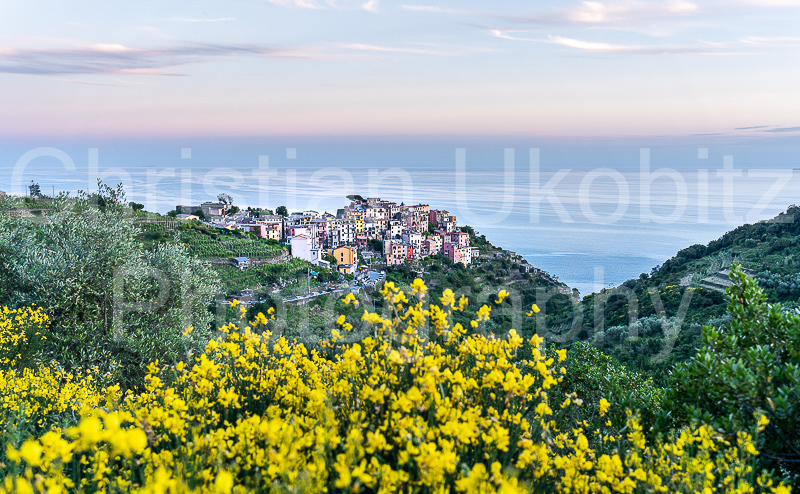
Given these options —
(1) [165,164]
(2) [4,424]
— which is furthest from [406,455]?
(1) [165,164]

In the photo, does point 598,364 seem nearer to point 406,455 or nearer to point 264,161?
point 406,455

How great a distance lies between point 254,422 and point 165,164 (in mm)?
59178

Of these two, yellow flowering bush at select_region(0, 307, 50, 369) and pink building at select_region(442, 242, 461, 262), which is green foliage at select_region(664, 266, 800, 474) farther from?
pink building at select_region(442, 242, 461, 262)

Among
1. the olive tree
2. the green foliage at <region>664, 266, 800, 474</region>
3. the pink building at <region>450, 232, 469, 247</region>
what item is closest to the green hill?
the green foliage at <region>664, 266, 800, 474</region>

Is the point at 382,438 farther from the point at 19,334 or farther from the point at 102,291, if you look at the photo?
the point at 102,291

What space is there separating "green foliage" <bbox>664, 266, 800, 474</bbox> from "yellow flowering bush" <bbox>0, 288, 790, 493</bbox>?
27cm

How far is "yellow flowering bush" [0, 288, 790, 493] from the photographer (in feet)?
6.10

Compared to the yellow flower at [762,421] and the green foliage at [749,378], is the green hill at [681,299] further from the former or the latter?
the yellow flower at [762,421]

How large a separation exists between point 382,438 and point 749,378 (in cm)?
207

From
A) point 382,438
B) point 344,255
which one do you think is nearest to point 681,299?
point 382,438

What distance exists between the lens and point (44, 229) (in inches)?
354

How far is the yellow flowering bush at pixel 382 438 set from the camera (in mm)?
1860

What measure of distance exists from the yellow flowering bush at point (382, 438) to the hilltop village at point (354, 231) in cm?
3763

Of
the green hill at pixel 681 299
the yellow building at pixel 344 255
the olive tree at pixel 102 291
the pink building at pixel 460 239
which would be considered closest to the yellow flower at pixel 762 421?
the olive tree at pixel 102 291
